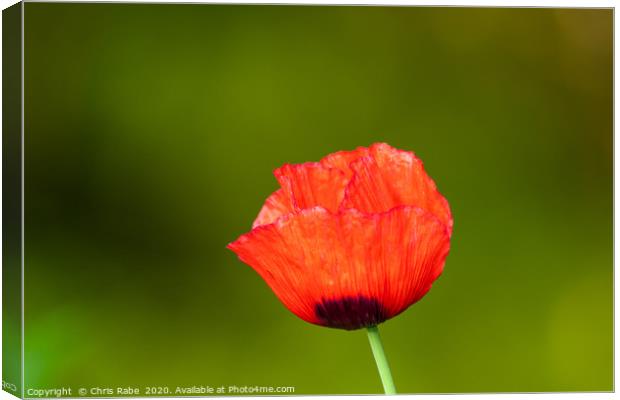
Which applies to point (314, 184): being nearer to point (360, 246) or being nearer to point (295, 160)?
point (360, 246)

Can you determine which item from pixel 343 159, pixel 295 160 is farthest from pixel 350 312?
pixel 295 160

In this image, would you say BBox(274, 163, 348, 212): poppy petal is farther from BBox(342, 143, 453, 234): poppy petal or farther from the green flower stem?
the green flower stem

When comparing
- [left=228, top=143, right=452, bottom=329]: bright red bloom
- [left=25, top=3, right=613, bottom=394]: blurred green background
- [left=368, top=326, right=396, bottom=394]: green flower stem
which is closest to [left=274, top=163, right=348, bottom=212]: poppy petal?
[left=228, top=143, right=452, bottom=329]: bright red bloom

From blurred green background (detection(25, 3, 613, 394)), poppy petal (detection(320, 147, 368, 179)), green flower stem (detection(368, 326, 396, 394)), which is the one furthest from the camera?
blurred green background (detection(25, 3, 613, 394))

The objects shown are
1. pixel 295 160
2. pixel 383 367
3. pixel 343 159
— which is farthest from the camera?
pixel 295 160

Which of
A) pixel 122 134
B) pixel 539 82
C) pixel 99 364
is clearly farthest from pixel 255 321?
pixel 539 82

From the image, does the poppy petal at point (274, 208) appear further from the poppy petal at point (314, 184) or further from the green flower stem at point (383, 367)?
the green flower stem at point (383, 367)
